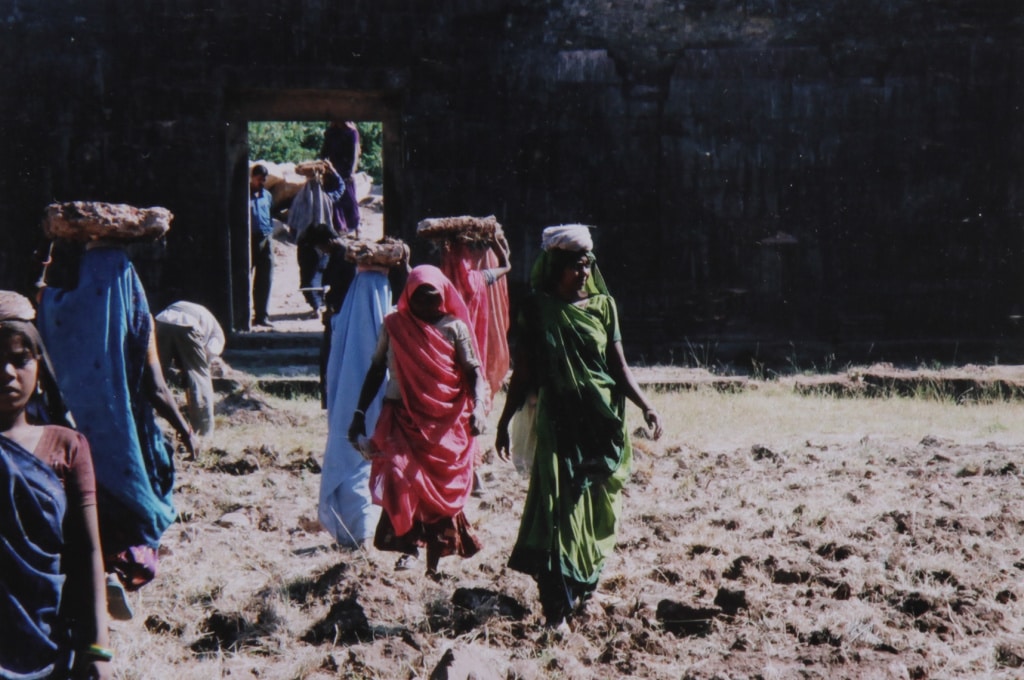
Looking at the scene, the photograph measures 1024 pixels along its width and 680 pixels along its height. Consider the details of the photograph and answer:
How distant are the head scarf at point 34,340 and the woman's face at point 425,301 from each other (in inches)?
99.2

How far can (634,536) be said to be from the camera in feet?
23.3

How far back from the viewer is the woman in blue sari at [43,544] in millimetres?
3152

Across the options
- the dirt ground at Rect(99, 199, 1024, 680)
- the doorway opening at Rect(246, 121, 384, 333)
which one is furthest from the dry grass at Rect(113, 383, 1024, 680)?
the doorway opening at Rect(246, 121, 384, 333)

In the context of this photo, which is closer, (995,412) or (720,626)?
(720,626)

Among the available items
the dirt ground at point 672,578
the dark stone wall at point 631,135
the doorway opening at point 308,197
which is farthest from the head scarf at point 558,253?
the dark stone wall at point 631,135

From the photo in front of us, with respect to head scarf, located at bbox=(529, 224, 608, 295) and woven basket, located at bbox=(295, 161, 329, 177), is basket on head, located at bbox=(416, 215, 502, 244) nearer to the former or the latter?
head scarf, located at bbox=(529, 224, 608, 295)

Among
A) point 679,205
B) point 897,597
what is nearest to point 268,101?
point 679,205

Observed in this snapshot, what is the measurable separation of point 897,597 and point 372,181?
22.0m

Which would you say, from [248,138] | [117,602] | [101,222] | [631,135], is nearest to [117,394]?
[101,222]

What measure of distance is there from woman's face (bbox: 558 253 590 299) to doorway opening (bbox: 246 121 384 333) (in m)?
3.35

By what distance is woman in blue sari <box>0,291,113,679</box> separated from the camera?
315cm

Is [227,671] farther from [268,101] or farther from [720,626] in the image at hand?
[268,101]

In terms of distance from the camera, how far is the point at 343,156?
1422 centimetres

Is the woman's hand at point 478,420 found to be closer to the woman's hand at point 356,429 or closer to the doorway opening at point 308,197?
the woman's hand at point 356,429
